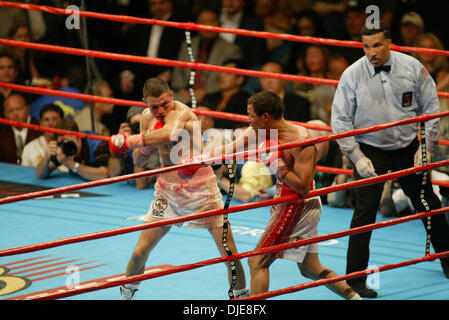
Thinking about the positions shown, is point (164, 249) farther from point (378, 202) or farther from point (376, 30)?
point (376, 30)

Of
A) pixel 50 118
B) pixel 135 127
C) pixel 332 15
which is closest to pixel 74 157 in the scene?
pixel 50 118

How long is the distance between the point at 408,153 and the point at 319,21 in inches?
120

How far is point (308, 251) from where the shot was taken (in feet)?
12.2

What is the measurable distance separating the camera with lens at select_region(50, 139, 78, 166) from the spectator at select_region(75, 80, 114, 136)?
55 centimetres

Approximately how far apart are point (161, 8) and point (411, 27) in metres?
2.51

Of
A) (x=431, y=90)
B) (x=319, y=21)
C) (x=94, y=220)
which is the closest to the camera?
(x=431, y=90)

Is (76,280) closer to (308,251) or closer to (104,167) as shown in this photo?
(308,251)

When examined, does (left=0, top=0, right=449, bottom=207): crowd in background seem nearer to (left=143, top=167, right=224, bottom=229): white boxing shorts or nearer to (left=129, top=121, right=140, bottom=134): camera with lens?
(left=129, top=121, right=140, bottom=134): camera with lens

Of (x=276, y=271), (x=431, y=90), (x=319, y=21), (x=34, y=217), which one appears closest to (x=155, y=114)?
(x=276, y=271)

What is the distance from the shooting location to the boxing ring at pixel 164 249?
142 inches

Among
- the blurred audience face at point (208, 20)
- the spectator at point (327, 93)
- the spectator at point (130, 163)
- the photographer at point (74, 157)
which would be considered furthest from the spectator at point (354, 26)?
the photographer at point (74, 157)

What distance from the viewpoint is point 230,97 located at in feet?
21.7

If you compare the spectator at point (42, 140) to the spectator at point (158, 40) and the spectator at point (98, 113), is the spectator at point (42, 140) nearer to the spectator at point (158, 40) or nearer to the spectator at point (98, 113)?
the spectator at point (98, 113)

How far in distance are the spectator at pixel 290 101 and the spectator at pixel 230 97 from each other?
9.3 inches
